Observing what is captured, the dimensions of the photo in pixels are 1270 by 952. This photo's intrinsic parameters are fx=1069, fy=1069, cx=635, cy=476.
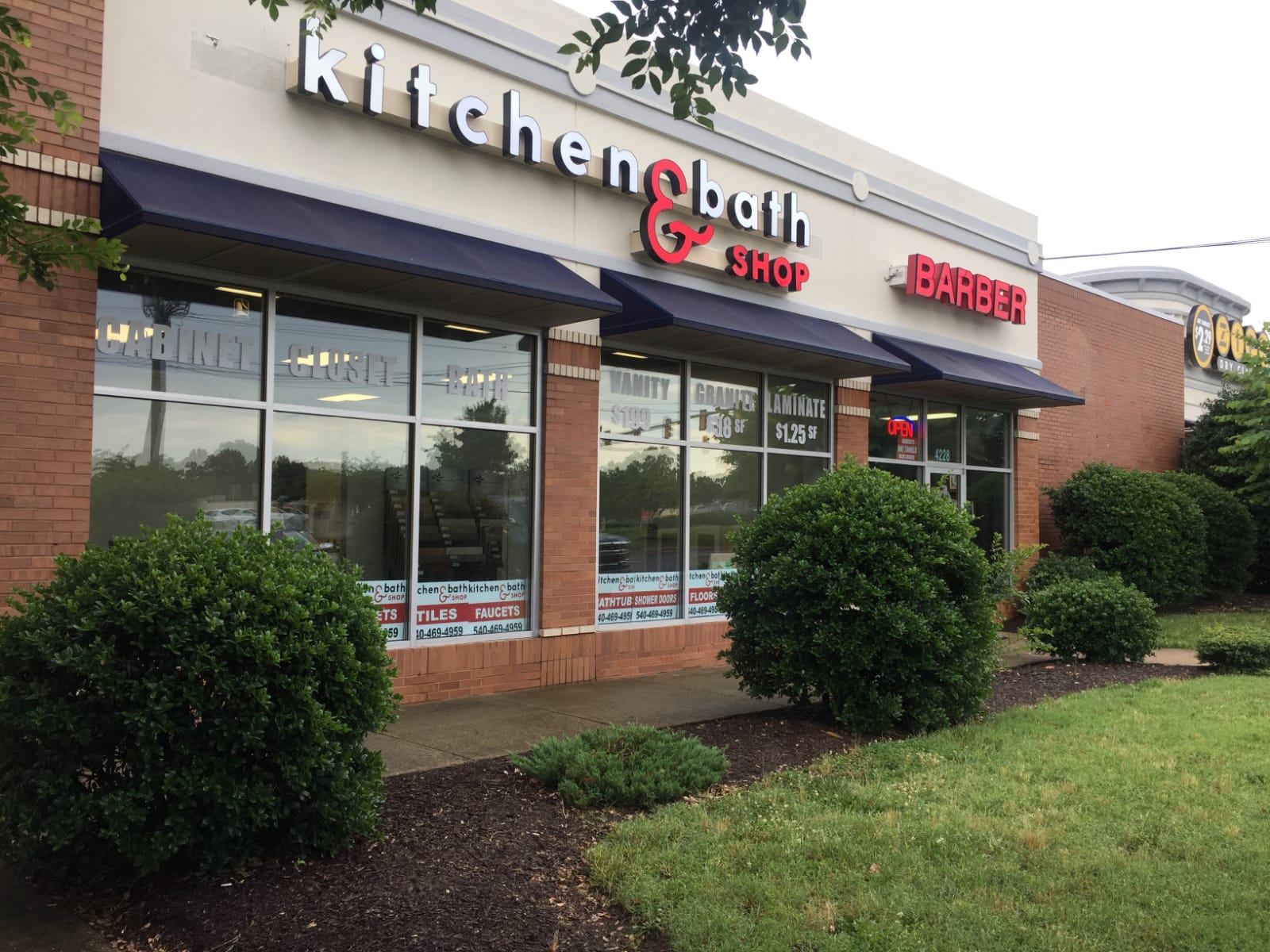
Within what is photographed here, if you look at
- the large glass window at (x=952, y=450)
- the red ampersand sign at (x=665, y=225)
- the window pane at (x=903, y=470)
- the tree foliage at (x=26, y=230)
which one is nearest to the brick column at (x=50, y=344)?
the tree foliage at (x=26, y=230)

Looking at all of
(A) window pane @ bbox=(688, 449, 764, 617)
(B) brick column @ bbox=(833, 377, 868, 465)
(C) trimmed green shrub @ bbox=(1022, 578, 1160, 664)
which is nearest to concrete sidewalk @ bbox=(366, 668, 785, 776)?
(A) window pane @ bbox=(688, 449, 764, 617)

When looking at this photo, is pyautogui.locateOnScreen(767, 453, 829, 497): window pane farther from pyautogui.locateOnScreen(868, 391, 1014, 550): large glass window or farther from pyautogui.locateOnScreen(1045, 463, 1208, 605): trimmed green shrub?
pyautogui.locateOnScreen(1045, 463, 1208, 605): trimmed green shrub

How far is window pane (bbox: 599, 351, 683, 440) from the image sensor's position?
11.2m

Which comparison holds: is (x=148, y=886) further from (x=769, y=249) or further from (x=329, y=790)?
(x=769, y=249)

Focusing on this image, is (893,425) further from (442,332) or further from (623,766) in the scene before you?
(623,766)

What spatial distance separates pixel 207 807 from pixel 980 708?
5933 millimetres

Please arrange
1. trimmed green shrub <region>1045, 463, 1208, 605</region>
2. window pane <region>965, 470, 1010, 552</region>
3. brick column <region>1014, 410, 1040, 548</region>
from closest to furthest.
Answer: trimmed green shrub <region>1045, 463, 1208, 605</region>
window pane <region>965, 470, 1010, 552</region>
brick column <region>1014, 410, 1040, 548</region>

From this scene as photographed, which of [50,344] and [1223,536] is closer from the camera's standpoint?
[50,344]

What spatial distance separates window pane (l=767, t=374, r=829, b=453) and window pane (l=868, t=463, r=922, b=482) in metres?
1.51

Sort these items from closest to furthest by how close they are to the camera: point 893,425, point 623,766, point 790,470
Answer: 1. point 623,766
2. point 790,470
3. point 893,425

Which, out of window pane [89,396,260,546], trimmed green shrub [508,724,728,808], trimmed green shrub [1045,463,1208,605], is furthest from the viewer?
trimmed green shrub [1045,463,1208,605]

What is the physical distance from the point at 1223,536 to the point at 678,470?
1214 centimetres

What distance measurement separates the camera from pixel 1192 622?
16.1 m

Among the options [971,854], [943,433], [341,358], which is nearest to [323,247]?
[341,358]
